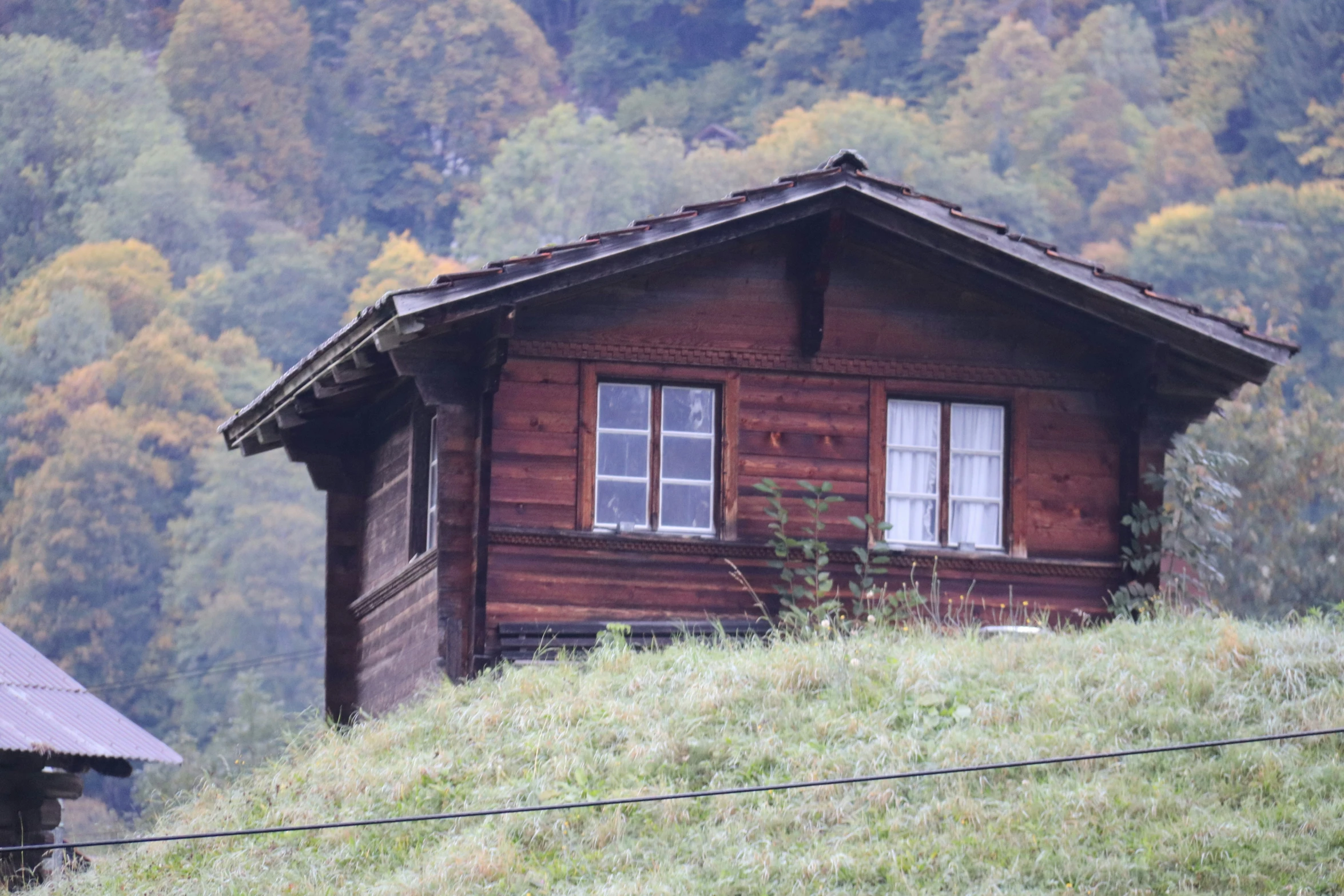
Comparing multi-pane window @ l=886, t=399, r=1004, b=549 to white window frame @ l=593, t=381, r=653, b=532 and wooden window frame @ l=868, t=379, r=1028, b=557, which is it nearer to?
wooden window frame @ l=868, t=379, r=1028, b=557

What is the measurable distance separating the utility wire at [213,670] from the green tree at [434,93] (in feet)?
123

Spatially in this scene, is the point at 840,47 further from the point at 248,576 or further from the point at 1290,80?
the point at 248,576

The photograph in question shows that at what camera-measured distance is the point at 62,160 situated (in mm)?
96250

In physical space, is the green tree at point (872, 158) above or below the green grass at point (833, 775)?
above

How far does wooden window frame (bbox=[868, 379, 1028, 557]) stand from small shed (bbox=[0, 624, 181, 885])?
7012mm

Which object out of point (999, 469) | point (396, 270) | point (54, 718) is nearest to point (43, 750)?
point (54, 718)

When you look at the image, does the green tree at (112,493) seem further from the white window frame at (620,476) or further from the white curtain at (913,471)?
the white curtain at (913,471)

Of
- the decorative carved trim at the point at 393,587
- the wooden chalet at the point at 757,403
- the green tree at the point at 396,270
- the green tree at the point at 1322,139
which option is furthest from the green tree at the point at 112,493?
the wooden chalet at the point at 757,403

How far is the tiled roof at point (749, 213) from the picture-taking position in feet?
50.3

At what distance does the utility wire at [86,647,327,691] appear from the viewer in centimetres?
6222

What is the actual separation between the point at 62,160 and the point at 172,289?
1628 cm

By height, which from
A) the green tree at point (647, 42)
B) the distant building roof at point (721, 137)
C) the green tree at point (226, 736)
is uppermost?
the green tree at point (647, 42)

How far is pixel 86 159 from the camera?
314 ft

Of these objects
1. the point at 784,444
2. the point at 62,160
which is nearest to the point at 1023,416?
the point at 784,444
